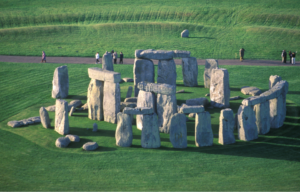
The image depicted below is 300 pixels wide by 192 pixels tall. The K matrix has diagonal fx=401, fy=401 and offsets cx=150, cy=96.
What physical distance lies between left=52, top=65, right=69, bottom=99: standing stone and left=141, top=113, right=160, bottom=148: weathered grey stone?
916 cm

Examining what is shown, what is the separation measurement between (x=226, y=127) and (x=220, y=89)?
5.59 m

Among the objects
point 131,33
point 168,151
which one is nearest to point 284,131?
point 168,151

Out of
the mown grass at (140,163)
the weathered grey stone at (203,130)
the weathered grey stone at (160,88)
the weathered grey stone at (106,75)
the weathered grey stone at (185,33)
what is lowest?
the mown grass at (140,163)

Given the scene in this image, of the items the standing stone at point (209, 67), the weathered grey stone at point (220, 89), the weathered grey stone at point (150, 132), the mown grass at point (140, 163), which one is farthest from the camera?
the standing stone at point (209, 67)

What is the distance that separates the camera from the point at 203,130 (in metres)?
15.4

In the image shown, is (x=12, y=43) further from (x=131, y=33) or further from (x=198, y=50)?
(x=198, y=50)

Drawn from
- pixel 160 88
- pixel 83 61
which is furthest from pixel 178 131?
pixel 83 61

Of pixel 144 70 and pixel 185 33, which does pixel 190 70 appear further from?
pixel 185 33

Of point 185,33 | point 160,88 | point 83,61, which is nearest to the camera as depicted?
point 160,88

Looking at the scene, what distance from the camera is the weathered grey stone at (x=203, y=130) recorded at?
50.2 ft

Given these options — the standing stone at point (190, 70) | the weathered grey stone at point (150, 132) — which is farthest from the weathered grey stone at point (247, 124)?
the standing stone at point (190, 70)

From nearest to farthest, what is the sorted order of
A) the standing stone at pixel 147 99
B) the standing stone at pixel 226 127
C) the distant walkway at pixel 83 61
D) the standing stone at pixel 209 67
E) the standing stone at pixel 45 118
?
1. the standing stone at pixel 226 127
2. the standing stone at pixel 147 99
3. the standing stone at pixel 45 118
4. the standing stone at pixel 209 67
5. the distant walkway at pixel 83 61

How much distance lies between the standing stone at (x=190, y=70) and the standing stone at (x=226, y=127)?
9919mm

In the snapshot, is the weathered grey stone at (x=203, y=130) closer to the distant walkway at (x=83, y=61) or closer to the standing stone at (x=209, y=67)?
the standing stone at (x=209, y=67)
